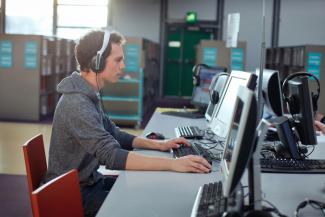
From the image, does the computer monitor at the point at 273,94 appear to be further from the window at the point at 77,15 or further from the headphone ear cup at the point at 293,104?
the window at the point at 77,15

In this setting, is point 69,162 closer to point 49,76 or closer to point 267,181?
point 267,181

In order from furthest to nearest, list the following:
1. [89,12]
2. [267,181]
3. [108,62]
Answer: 1. [89,12]
2. [108,62]
3. [267,181]

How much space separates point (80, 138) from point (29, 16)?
10062 millimetres

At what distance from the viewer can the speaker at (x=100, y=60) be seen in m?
2.14

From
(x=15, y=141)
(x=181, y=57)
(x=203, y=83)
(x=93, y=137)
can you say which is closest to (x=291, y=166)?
(x=93, y=137)

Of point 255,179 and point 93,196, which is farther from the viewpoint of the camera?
point 93,196

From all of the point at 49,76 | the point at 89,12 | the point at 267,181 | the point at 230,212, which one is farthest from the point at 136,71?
the point at 230,212

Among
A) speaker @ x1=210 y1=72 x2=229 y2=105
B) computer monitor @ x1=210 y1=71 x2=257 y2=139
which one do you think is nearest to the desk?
computer monitor @ x1=210 y1=71 x2=257 y2=139

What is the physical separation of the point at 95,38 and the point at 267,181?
988 millimetres

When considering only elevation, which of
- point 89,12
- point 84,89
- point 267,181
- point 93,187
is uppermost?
point 89,12

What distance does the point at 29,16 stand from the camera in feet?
37.2

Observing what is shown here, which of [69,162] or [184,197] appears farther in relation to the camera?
[69,162]

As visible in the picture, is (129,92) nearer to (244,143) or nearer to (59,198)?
(59,198)

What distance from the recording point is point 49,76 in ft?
28.2
